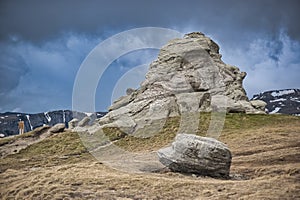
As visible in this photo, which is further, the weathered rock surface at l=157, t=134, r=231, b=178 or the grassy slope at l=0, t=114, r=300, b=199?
the weathered rock surface at l=157, t=134, r=231, b=178

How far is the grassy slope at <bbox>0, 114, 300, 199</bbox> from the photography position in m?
23.7

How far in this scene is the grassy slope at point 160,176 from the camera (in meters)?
23.7

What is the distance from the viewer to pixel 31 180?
29297mm

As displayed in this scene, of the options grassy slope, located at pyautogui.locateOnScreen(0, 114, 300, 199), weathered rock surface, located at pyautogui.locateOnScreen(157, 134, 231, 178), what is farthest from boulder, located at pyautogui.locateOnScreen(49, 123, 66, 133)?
weathered rock surface, located at pyautogui.locateOnScreen(157, 134, 231, 178)

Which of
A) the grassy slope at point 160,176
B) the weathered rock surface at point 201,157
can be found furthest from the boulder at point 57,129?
the weathered rock surface at point 201,157

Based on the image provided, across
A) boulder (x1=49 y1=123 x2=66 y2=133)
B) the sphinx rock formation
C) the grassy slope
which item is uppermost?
the sphinx rock formation

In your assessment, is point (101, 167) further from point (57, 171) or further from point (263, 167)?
point (263, 167)

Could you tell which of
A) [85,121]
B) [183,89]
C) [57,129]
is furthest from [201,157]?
[85,121]

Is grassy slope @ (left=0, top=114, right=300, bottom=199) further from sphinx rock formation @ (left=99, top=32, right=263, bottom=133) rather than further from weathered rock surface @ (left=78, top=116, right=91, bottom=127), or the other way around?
weathered rock surface @ (left=78, top=116, right=91, bottom=127)

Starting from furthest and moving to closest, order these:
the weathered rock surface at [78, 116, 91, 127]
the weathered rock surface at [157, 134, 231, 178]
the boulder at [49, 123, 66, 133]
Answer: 1. the weathered rock surface at [78, 116, 91, 127]
2. the boulder at [49, 123, 66, 133]
3. the weathered rock surface at [157, 134, 231, 178]

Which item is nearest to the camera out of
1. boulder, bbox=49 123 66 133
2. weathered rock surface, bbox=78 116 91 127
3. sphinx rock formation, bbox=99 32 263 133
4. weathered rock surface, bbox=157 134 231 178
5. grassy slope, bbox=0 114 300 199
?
grassy slope, bbox=0 114 300 199

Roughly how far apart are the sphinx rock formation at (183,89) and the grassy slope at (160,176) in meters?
10.8

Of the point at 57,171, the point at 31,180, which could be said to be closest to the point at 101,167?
the point at 57,171

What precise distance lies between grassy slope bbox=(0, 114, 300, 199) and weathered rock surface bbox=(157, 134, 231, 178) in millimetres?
997
